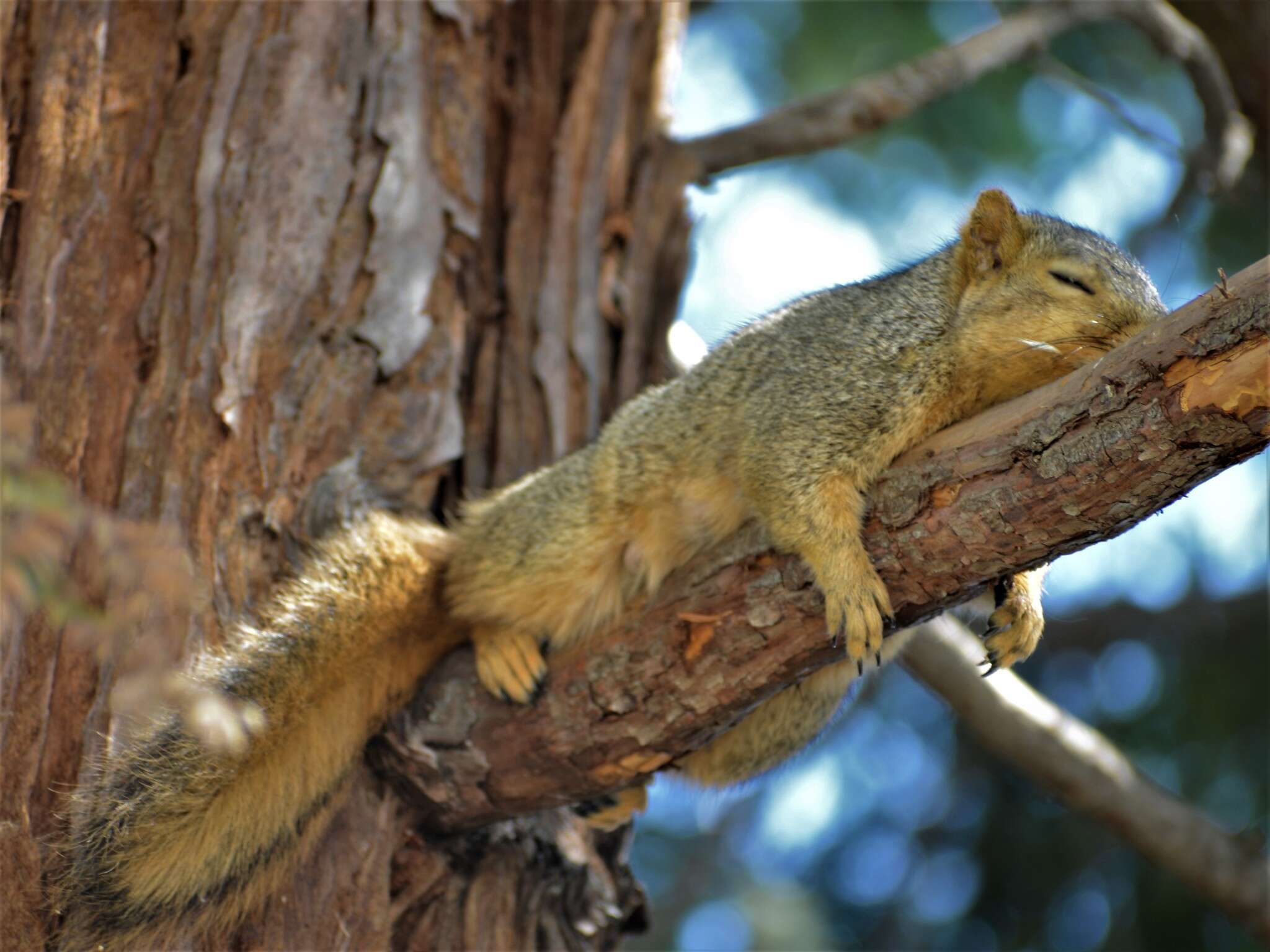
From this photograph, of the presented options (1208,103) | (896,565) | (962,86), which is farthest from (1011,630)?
(1208,103)

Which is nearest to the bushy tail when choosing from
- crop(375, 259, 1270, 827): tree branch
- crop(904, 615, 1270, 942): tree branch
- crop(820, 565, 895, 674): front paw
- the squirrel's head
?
crop(375, 259, 1270, 827): tree branch

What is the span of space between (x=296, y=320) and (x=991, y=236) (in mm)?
1839

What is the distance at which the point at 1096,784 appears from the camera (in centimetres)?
405

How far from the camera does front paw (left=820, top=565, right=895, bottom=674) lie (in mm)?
2461

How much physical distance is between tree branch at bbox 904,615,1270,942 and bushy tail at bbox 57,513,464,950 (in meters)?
1.85

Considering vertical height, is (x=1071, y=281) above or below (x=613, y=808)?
above

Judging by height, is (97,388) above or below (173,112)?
below

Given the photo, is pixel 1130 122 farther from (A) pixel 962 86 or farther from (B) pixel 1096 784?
(B) pixel 1096 784

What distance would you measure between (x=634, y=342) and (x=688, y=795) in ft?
5.03

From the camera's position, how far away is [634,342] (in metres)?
4.09

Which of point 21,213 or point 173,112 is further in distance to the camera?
point 173,112

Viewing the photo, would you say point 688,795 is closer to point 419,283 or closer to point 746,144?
point 419,283

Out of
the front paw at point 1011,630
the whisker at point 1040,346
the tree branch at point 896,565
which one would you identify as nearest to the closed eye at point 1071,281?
the whisker at point 1040,346

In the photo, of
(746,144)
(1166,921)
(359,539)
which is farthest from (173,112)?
(1166,921)
